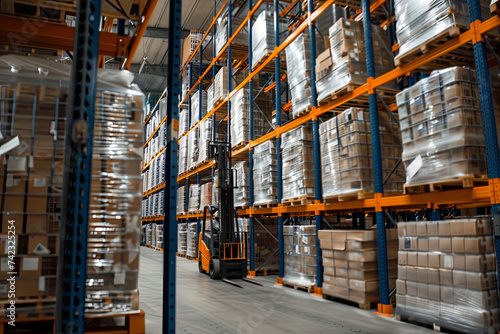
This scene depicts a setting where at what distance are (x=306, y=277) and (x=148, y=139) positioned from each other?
16.6 m

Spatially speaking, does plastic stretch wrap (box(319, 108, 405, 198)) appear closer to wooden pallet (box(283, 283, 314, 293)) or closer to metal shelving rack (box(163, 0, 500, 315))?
metal shelving rack (box(163, 0, 500, 315))

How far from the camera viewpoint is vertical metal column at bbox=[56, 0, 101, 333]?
1508 millimetres

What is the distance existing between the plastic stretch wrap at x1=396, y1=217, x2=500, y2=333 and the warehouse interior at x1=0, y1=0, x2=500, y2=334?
0.02 meters

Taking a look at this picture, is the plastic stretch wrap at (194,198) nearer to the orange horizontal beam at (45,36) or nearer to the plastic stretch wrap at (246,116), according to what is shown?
the plastic stretch wrap at (246,116)

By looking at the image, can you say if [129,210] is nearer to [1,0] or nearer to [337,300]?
[1,0]

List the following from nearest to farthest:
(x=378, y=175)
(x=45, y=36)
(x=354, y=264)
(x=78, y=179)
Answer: (x=78, y=179), (x=45, y=36), (x=378, y=175), (x=354, y=264)

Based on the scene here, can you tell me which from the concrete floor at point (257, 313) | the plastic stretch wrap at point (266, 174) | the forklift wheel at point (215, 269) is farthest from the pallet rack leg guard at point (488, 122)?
the forklift wheel at point (215, 269)

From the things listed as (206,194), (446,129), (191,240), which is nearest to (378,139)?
(446,129)

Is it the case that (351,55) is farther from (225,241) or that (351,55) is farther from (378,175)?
(225,241)

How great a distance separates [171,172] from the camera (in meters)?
2.39

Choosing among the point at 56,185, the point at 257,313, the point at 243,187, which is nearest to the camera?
the point at 56,185

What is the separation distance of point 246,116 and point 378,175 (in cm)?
488

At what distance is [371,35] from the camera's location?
18.6ft

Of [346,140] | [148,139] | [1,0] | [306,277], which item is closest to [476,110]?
[346,140]
